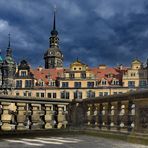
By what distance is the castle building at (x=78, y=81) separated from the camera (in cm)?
7406

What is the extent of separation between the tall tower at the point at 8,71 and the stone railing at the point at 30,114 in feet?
229

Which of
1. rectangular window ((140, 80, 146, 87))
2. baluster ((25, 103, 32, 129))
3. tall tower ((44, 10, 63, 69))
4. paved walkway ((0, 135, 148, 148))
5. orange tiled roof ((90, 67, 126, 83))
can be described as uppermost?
tall tower ((44, 10, 63, 69))

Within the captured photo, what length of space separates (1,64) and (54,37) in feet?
66.9

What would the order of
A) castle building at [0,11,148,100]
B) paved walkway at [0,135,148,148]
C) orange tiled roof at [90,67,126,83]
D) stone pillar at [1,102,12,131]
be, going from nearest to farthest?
1. paved walkway at [0,135,148,148]
2. stone pillar at [1,102,12,131]
3. castle building at [0,11,148,100]
4. orange tiled roof at [90,67,126,83]

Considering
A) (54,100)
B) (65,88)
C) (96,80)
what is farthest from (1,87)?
(54,100)

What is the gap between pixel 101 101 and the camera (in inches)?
399

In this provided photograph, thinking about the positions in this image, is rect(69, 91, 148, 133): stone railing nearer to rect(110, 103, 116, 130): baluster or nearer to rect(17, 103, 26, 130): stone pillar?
rect(110, 103, 116, 130): baluster

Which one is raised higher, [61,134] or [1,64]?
[1,64]

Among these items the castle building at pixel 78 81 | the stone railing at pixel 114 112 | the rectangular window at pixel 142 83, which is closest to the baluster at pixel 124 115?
the stone railing at pixel 114 112

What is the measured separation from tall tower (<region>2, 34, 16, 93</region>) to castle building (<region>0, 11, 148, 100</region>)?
0.48m

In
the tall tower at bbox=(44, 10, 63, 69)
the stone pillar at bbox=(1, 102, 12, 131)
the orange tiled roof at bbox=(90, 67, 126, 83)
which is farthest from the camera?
the tall tower at bbox=(44, 10, 63, 69)

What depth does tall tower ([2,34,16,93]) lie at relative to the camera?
8325cm

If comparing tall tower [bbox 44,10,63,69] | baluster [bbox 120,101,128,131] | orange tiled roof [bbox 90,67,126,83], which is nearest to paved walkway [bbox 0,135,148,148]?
baluster [bbox 120,101,128,131]

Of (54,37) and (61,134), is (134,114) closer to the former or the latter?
(61,134)
